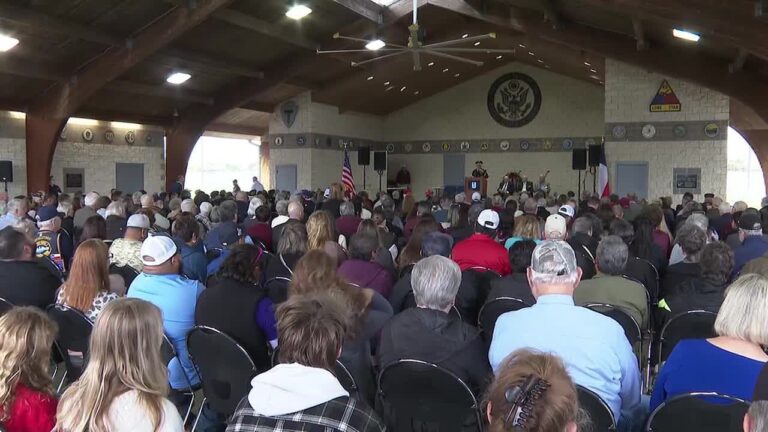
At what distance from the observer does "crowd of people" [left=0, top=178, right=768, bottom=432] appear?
1810 mm

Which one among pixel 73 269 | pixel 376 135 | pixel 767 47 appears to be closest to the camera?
pixel 73 269

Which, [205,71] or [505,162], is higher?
[205,71]

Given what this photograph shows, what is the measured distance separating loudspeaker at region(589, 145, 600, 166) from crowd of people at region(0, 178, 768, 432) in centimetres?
1026

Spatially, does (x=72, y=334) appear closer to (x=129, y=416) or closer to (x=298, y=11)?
(x=129, y=416)

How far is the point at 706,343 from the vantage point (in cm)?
233

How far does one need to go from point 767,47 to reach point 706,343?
7.78 m

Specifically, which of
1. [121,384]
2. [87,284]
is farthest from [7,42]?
[121,384]

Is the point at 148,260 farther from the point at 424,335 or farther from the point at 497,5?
the point at 497,5

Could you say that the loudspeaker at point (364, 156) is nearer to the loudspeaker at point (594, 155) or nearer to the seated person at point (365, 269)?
the loudspeaker at point (594, 155)

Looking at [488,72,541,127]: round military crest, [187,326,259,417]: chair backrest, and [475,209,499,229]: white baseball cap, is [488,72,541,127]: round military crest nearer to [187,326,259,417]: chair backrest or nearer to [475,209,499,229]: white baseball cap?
[475,209,499,229]: white baseball cap

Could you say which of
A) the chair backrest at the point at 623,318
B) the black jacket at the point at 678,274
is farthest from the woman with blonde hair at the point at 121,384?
Result: the black jacket at the point at 678,274

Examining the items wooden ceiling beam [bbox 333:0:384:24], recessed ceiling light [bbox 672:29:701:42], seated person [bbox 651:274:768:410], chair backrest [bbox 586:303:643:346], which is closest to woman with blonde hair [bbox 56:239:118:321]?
chair backrest [bbox 586:303:643:346]

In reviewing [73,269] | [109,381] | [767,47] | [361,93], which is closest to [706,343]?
[109,381]

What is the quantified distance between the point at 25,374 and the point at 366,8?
12.9 metres
